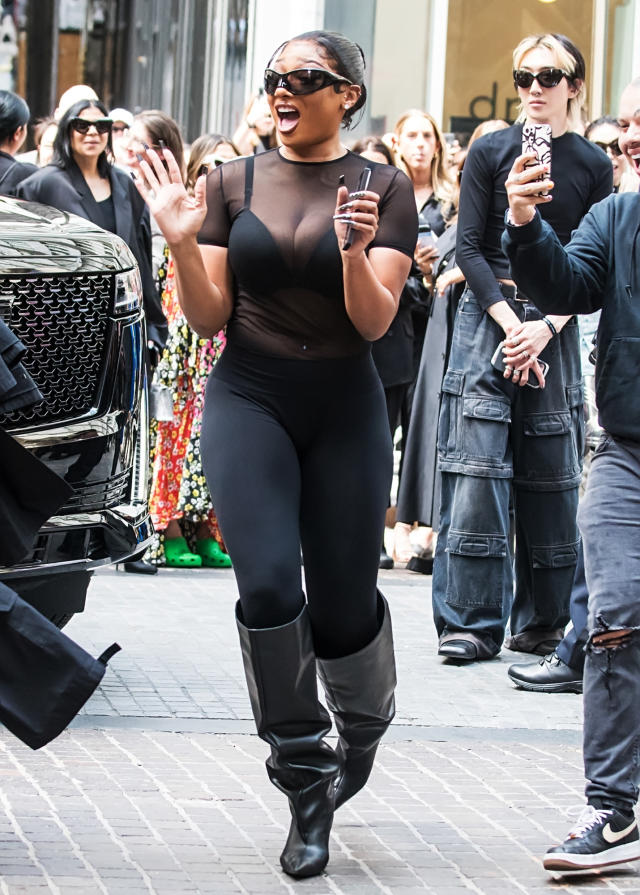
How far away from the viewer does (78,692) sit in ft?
13.9

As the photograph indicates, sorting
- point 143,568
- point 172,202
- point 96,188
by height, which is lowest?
point 143,568

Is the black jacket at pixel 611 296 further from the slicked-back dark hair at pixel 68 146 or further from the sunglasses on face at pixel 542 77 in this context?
the slicked-back dark hair at pixel 68 146

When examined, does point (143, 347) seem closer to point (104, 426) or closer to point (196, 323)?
point (104, 426)

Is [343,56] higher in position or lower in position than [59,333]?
higher

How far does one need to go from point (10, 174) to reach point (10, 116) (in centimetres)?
30

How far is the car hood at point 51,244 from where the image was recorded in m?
5.80

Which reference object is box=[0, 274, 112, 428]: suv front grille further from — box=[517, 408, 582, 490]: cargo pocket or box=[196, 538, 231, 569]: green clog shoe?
box=[196, 538, 231, 569]: green clog shoe

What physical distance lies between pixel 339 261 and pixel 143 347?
6.87ft

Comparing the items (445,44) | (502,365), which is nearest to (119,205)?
(502,365)

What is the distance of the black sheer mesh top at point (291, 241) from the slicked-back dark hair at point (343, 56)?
208mm

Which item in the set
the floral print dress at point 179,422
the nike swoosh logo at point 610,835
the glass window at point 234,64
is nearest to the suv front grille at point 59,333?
the nike swoosh logo at point 610,835

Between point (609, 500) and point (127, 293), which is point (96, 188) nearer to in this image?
point (127, 293)

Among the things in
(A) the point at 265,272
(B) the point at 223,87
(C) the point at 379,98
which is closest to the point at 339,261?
(A) the point at 265,272

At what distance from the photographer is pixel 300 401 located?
454cm
